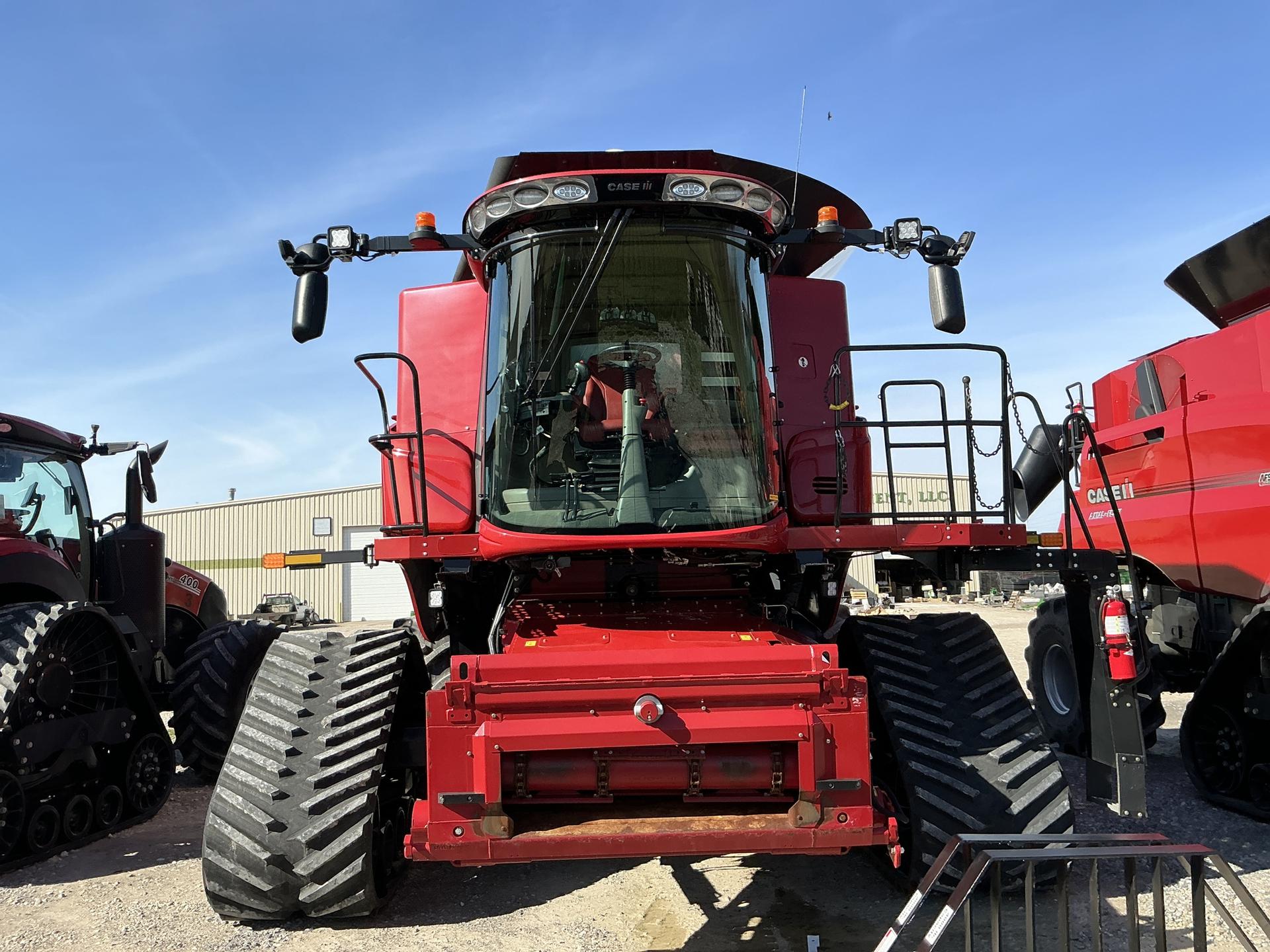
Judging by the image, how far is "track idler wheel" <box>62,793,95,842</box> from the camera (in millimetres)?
6160

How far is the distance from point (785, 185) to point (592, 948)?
4.04 metres

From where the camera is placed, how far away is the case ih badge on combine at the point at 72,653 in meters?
5.83

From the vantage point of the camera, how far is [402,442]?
5.39m

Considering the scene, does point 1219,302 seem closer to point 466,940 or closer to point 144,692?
point 466,940

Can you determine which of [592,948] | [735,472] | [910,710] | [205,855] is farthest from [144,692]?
[910,710]

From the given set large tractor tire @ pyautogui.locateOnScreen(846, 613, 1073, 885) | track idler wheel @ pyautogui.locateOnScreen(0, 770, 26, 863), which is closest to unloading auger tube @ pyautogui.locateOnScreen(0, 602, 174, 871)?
track idler wheel @ pyautogui.locateOnScreen(0, 770, 26, 863)

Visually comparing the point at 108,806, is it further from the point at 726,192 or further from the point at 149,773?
the point at 726,192

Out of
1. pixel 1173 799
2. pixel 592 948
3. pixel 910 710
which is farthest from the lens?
pixel 1173 799

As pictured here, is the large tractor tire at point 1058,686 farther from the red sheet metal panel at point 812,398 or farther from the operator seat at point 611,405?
the operator seat at point 611,405

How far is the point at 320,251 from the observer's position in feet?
16.1

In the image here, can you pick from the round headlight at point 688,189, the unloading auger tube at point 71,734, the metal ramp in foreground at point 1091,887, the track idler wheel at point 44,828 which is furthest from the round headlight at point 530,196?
the track idler wheel at point 44,828

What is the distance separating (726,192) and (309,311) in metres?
2.02

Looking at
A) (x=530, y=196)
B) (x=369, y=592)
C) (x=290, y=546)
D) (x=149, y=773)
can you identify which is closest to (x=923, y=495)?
(x=530, y=196)

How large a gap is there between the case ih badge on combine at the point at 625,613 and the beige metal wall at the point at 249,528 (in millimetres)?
33026
